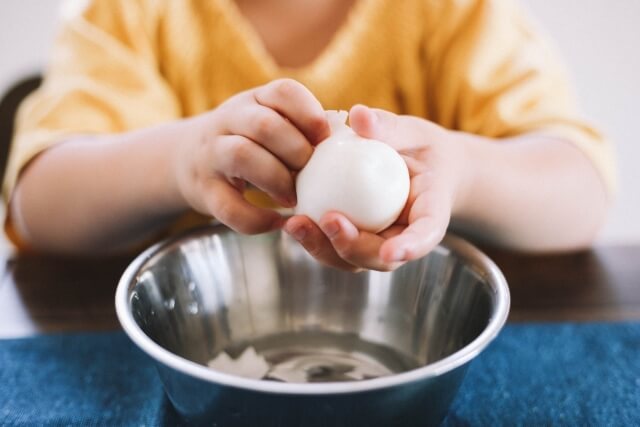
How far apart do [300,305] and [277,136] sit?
0.15 m

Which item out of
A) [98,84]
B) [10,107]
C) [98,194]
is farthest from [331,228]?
[10,107]

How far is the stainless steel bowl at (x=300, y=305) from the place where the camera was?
1.16 feet

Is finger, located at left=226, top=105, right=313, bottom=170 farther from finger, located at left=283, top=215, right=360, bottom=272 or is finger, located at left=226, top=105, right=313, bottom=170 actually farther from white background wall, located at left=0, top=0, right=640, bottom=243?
white background wall, located at left=0, top=0, right=640, bottom=243

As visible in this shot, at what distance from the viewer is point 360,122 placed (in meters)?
0.30

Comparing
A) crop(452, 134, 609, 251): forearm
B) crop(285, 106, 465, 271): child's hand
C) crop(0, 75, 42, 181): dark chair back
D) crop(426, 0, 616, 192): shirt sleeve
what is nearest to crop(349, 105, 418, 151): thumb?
crop(285, 106, 465, 271): child's hand

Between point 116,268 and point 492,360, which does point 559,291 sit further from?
point 116,268

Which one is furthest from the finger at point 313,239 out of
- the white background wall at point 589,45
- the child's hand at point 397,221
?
the white background wall at point 589,45

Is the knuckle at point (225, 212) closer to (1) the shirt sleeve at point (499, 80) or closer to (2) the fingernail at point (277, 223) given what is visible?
(2) the fingernail at point (277, 223)

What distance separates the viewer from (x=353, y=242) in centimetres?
29

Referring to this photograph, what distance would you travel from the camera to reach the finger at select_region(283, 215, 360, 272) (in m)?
0.30

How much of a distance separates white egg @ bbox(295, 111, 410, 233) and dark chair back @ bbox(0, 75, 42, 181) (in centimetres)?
56

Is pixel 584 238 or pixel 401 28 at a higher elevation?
pixel 401 28

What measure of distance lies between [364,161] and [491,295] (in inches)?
4.3

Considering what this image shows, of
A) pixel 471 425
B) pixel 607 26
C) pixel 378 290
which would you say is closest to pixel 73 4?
pixel 378 290
